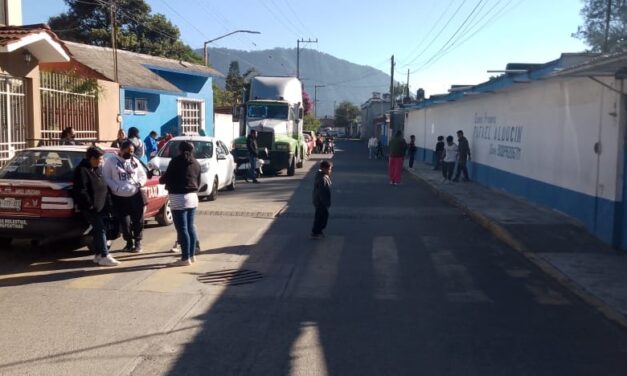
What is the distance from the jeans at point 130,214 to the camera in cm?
964

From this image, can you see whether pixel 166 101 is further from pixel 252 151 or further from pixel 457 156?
pixel 457 156

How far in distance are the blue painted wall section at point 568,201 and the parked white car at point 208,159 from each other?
804cm

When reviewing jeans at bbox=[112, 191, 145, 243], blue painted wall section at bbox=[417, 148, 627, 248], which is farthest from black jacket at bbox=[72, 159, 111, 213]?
blue painted wall section at bbox=[417, 148, 627, 248]

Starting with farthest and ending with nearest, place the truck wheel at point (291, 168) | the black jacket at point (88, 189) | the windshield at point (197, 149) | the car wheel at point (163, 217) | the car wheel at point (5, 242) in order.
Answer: the truck wheel at point (291, 168), the windshield at point (197, 149), the car wheel at point (163, 217), the car wheel at point (5, 242), the black jacket at point (88, 189)

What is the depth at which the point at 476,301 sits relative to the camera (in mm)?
7688

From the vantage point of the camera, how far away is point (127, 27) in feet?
163

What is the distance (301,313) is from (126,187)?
3782 mm

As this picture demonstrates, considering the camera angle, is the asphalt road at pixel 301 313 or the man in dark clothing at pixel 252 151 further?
the man in dark clothing at pixel 252 151

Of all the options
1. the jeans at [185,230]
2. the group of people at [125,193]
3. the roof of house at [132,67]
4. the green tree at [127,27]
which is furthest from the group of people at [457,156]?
the green tree at [127,27]

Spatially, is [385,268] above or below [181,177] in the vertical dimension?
below

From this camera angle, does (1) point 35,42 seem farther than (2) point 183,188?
Yes

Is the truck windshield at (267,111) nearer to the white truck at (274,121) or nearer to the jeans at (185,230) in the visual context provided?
the white truck at (274,121)

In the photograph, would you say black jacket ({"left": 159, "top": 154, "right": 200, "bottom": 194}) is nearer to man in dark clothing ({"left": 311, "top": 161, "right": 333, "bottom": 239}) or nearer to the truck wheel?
man in dark clothing ({"left": 311, "top": 161, "right": 333, "bottom": 239})

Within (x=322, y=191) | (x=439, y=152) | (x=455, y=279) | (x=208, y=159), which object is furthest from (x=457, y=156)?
(x=455, y=279)
